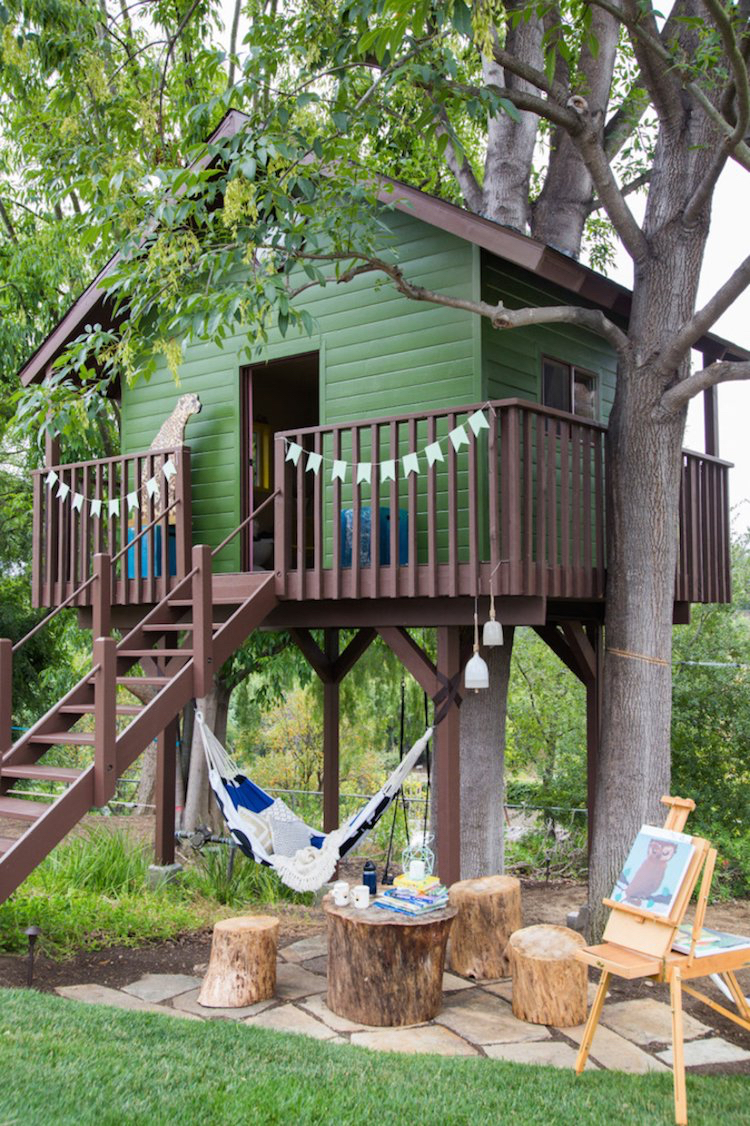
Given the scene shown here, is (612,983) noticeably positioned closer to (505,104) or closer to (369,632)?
(369,632)

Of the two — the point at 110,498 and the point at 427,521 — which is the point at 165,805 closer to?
the point at 110,498

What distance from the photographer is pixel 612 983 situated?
21.0 ft

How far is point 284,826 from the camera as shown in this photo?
738 cm

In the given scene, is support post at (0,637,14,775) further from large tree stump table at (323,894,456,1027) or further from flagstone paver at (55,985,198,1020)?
large tree stump table at (323,894,456,1027)

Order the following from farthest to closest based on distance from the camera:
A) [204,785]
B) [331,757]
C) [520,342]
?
[204,785]
[331,757]
[520,342]

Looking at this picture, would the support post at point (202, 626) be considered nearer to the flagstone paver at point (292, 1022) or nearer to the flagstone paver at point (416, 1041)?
the flagstone paver at point (292, 1022)

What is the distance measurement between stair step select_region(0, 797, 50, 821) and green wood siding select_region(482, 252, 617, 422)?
397cm

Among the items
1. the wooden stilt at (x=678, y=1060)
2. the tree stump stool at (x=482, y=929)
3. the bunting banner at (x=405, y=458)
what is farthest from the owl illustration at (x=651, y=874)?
the bunting banner at (x=405, y=458)

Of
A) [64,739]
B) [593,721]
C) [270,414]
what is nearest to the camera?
[64,739]

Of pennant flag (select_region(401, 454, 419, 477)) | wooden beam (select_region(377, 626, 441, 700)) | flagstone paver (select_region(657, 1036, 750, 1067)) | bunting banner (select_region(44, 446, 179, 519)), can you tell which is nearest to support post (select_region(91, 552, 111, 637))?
bunting banner (select_region(44, 446, 179, 519))

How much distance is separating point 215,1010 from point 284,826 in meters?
1.84

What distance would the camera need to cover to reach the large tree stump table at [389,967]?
5453 mm

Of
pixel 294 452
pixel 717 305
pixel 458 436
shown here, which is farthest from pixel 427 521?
pixel 717 305

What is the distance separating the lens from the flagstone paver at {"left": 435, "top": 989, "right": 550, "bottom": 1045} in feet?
17.3
